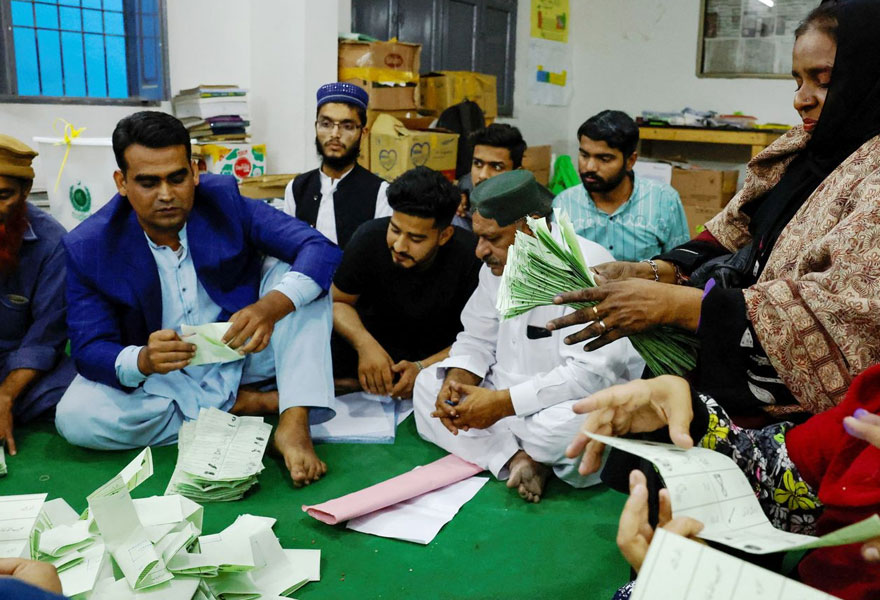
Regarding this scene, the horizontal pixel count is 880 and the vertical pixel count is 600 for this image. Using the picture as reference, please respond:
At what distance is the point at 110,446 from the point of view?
2607 millimetres

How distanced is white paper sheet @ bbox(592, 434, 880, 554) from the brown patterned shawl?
1.54 feet

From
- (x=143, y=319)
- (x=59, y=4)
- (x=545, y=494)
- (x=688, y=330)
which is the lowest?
(x=545, y=494)

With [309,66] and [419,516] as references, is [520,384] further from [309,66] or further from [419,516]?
[309,66]

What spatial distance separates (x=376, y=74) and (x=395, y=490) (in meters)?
3.27

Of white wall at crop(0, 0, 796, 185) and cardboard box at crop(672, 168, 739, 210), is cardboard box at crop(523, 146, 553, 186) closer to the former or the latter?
white wall at crop(0, 0, 796, 185)

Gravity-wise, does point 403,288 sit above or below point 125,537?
above

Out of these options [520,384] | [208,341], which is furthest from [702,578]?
[208,341]

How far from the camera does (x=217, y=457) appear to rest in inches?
91.0

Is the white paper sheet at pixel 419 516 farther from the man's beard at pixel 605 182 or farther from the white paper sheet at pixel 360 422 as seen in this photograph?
the man's beard at pixel 605 182

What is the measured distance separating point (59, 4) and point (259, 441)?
306 centimetres

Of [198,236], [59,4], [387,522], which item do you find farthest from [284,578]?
[59,4]

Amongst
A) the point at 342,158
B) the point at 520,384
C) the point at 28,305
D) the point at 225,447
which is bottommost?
the point at 225,447

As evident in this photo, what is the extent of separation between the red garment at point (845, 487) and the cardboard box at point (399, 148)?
3607 mm

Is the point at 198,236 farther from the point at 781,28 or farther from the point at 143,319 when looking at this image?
the point at 781,28
